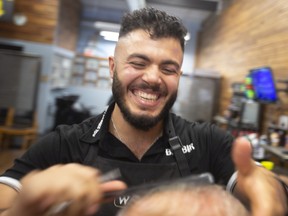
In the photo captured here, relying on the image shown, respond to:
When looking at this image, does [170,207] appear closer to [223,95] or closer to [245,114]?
[245,114]

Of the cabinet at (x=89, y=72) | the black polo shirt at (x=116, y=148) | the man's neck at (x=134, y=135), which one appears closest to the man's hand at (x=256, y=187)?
the black polo shirt at (x=116, y=148)

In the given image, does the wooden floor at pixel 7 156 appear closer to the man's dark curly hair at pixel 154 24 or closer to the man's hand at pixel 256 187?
the man's dark curly hair at pixel 154 24

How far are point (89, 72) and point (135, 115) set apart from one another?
8.91m

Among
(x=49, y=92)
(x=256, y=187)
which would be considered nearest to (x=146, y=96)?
(x=256, y=187)

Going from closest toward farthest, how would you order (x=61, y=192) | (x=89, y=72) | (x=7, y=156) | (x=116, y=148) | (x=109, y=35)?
(x=61, y=192), (x=116, y=148), (x=7, y=156), (x=89, y=72), (x=109, y=35)

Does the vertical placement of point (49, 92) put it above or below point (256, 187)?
below

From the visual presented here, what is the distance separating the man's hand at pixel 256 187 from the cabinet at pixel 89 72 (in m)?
9.27

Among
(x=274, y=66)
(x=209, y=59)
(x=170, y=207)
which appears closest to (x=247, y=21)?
(x=274, y=66)

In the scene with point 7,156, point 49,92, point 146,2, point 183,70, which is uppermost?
point 146,2

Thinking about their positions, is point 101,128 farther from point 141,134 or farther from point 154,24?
point 154,24

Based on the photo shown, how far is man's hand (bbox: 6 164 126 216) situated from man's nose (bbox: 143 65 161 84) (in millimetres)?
682

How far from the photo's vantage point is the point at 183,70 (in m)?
3.49

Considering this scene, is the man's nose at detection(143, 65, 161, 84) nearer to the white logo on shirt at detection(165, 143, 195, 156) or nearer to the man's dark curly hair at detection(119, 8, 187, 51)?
the man's dark curly hair at detection(119, 8, 187, 51)

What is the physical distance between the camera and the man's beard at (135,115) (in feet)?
4.17
